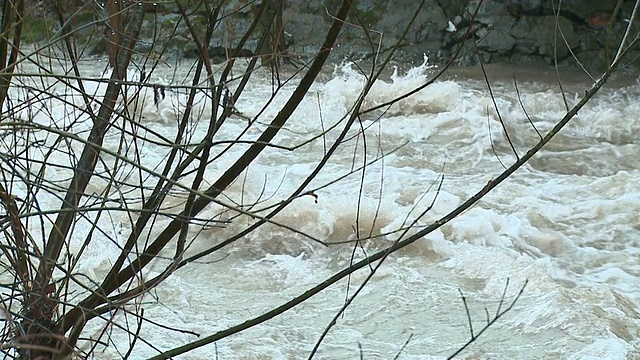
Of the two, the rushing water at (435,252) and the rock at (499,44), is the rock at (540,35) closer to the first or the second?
the rock at (499,44)

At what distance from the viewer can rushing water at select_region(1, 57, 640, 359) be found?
3.72 metres

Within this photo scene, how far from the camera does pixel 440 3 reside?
32.1ft

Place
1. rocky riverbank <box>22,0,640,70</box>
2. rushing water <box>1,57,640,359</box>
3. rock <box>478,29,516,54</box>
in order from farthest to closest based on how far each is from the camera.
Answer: rock <box>478,29,516,54</box> < rocky riverbank <box>22,0,640,70</box> < rushing water <box>1,57,640,359</box>

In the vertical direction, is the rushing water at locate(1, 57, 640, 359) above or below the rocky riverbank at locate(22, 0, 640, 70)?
below

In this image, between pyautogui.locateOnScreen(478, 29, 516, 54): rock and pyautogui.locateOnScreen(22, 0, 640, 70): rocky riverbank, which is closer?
pyautogui.locateOnScreen(22, 0, 640, 70): rocky riverbank

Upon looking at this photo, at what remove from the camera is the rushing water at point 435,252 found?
3.72 m

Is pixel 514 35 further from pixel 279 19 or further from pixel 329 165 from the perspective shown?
pixel 279 19

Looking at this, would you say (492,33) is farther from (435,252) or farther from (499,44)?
(435,252)

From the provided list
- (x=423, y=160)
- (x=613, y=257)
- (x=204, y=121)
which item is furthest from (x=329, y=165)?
(x=613, y=257)

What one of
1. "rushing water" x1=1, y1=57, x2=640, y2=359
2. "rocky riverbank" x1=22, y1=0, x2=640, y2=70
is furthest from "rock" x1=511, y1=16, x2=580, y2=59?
"rushing water" x1=1, y1=57, x2=640, y2=359

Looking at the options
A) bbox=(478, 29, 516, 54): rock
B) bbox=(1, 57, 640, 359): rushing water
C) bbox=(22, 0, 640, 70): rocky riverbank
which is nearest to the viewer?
bbox=(1, 57, 640, 359): rushing water

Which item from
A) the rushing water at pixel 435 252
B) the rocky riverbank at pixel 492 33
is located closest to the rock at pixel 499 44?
the rocky riverbank at pixel 492 33

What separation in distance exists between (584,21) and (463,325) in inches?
251

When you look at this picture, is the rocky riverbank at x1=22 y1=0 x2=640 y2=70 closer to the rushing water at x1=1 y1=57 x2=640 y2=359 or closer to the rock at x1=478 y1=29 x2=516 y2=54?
the rock at x1=478 y1=29 x2=516 y2=54
